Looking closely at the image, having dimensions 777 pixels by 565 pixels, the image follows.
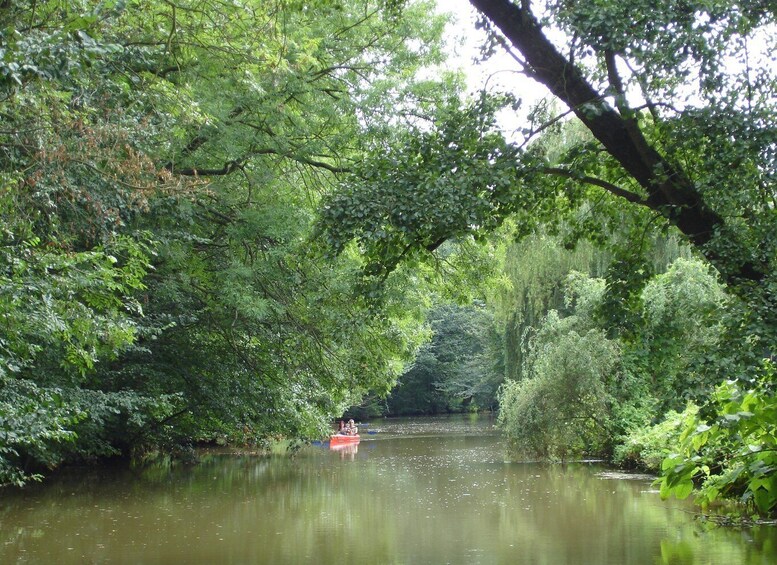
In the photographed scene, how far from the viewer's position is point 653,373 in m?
18.2

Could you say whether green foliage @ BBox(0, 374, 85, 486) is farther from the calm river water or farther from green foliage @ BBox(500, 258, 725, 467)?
green foliage @ BBox(500, 258, 725, 467)

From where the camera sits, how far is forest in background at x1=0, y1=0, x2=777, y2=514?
590cm

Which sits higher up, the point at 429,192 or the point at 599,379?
the point at 429,192

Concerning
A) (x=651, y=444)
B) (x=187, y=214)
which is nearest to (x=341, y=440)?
(x=651, y=444)

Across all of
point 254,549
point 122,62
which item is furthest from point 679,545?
point 122,62

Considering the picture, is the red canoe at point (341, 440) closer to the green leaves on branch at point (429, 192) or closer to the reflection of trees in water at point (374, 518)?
the reflection of trees in water at point (374, 518)

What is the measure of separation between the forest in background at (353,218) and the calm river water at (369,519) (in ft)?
2.72

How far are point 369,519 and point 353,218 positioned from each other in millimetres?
7437

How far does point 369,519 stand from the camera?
41.2 feet

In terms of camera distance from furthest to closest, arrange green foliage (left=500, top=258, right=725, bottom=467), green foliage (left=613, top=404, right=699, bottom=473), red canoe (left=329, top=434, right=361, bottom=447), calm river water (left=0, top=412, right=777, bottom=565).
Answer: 1. red canoe (left=329, top=434, right=361, bottom=447)
2. green foliage (left=500, top=258, right=725, bottom=467)
3. green foliage (left=613, top=404, right=699, bottom=473)
4. calm river water (left=0, top=412, right=777, bottom=565)

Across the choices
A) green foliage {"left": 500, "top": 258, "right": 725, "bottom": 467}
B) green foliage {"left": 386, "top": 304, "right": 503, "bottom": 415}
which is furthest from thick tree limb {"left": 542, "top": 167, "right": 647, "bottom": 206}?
green foliage {"left": 386, "top": 304, "right": 503, "bottom": 415}

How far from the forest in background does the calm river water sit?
2.72 feet

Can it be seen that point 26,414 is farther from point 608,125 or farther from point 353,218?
point 608,125

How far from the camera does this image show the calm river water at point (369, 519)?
955cm
